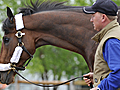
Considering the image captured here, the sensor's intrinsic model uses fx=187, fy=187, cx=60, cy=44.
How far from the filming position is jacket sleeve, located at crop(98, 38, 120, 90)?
154cm

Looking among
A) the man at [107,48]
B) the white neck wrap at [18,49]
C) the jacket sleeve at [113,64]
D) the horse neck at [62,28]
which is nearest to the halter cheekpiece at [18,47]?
the white neck wrap at [18,49]

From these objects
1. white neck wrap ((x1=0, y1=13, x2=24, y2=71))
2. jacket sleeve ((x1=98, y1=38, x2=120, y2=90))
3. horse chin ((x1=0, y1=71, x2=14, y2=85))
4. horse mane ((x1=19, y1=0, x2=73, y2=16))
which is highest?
horse mane ((x1=19, y1=0, x2=73, y2=16))

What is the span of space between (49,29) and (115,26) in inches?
64.3

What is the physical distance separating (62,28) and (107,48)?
1.60m

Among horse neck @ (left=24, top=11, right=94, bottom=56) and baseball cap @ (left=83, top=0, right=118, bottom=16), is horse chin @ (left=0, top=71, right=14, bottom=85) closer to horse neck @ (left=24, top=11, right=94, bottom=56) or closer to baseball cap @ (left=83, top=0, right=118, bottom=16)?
horse neck @ (left=24, top=11, right=94, bottom=56)

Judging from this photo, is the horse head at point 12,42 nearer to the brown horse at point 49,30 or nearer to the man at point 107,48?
the brown horse at point 49,30

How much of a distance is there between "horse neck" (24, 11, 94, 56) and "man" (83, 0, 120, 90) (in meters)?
1.12

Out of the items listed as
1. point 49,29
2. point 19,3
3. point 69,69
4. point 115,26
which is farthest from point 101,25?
point 69,69

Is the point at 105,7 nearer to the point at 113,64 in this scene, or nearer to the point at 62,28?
the point at 113,64

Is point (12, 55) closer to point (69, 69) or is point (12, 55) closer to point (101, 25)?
point (101, 25)

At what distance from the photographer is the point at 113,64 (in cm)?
155

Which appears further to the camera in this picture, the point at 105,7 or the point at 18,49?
the point at 18,49

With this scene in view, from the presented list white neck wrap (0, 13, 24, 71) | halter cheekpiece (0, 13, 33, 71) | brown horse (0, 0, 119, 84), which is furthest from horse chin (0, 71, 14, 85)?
white neck wrap (0, 13, 24, 71)

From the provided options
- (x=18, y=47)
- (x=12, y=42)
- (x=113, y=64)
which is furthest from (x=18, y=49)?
(x=113, y=64)
